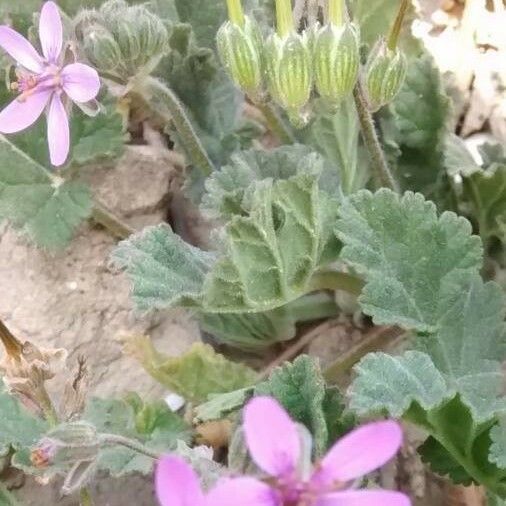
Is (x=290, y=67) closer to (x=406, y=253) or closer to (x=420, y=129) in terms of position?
(x=406, y=253)

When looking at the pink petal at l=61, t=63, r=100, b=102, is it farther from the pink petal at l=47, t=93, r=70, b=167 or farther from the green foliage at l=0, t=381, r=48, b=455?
the green foliage at l=0, t=381, r=48, b=455

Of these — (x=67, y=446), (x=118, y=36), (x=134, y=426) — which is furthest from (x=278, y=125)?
(x=67, y=446)

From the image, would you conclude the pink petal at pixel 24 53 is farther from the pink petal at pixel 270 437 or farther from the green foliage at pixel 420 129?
the pink petal at pixel 270 437

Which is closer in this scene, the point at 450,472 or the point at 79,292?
the point at 450,472

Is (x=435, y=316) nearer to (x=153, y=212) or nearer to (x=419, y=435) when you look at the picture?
(x=419, y=435)

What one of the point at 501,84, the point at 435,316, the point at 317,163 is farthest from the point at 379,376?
the point at 501,84

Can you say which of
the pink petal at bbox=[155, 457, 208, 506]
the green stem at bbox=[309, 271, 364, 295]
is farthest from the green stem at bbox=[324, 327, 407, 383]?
the pink petal at bbox=[155, 457, 208, 506]

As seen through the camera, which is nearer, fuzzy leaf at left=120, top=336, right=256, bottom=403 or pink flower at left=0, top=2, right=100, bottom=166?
pink flower at left=0, top=2, right=100, bottom=166

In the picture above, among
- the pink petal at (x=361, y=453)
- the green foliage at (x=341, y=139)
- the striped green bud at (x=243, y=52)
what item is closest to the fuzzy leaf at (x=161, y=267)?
the striped green bud at (x=243, y=52)
